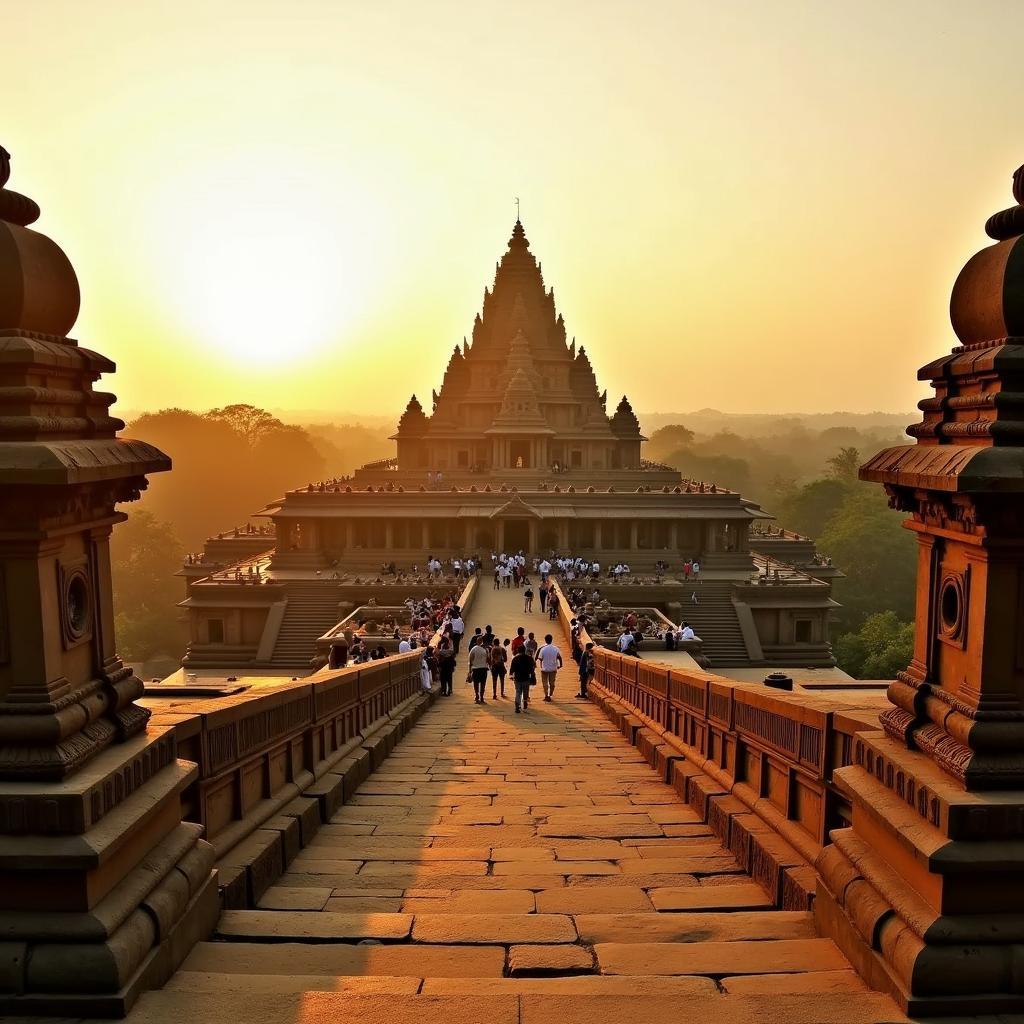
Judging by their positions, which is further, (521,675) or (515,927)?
(521,675)

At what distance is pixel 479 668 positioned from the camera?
16.8 m

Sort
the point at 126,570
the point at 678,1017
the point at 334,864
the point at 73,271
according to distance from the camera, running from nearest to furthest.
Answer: the point at 678,1017, the point at 73,271, the point at 334,864, the point at 126,570

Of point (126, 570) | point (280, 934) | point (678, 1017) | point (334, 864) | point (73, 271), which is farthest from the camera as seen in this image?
point (126, 570)

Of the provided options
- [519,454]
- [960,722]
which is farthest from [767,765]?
[519,454]

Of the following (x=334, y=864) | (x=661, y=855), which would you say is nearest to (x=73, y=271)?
(x=334, y=864)

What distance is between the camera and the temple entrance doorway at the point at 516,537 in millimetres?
42375

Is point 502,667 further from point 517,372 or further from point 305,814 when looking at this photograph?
point 517,372

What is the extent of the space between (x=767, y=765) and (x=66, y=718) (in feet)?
15.5

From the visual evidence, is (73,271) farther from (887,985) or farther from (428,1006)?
(887,985)

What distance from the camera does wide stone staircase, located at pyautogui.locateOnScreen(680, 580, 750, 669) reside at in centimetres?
3434

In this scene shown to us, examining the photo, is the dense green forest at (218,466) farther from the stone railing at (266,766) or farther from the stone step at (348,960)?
the stone step at (348,960)

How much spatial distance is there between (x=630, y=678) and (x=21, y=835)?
11.3 metres

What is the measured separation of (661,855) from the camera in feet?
22.6

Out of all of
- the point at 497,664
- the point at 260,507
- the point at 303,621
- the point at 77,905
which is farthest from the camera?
the point at 260,507
